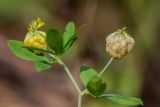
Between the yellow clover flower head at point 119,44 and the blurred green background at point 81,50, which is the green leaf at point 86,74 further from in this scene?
the blurred green background at point 81,50

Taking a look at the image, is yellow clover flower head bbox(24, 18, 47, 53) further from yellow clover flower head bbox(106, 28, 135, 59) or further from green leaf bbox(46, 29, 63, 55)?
yellow clover flower head bbox(106, 28, 135, 59)

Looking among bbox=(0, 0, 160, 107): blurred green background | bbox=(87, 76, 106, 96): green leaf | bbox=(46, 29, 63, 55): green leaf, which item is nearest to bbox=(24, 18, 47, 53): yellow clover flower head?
bbox=(46, 29, 63, 55): green leaf

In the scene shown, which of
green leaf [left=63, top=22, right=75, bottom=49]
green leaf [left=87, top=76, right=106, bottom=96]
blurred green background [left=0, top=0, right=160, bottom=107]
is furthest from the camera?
blurred green background [left=0, top=0, right=160, bottom=107]

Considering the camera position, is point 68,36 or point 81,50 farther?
point 81,50

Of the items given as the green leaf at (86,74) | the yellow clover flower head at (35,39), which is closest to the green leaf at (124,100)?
the green leaf at (86,74)

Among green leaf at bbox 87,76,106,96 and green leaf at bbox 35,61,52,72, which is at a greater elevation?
green leaf at bbox 35,61,52,72

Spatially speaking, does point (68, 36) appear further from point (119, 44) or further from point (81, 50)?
point (81, 50)

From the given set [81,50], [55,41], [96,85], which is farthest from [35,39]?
[81,50]
